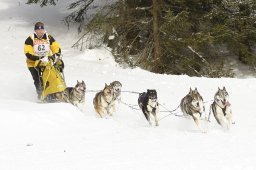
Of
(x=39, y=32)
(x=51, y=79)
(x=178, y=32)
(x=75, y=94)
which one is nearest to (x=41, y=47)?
(x=39, y=32)

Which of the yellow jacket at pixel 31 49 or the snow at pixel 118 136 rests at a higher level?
the yellow jacket at pixel 31 49

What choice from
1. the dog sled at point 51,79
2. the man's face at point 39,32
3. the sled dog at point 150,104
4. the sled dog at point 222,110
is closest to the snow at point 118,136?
the sled dog at point 222,110

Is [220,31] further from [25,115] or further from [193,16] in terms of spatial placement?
[25,115]

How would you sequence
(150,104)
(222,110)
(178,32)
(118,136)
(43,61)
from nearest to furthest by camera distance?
(118,136), (222,110), (150,104), (43,61), (178,32)

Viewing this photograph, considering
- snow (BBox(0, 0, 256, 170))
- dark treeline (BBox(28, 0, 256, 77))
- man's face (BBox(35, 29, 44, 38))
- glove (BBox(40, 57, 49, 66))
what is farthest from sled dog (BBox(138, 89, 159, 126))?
dark treeline (BBox(28, 0, 256, 77))

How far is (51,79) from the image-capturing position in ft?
31.4

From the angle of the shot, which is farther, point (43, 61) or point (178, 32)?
point (178, 32)

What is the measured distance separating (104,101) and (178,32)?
286 inches

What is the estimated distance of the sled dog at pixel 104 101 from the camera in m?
8.98

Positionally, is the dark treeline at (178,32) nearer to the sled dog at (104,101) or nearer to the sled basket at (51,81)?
the sled basket at (51,81)

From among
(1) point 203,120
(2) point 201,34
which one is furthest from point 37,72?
(2) point 201,34

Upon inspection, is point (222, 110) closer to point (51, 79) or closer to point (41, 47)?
point (51, 79)

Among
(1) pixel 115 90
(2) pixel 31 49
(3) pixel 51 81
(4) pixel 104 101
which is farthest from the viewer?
(2) pixel 31 49

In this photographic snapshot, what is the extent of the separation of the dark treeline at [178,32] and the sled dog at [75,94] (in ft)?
20.8
